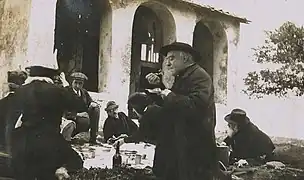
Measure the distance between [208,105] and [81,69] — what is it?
0.93 meters

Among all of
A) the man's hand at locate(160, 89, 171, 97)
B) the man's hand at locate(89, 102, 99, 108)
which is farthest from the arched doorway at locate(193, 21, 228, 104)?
the man's hand at locate(89, 102, 99, 108)

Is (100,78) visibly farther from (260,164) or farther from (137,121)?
(260,164)

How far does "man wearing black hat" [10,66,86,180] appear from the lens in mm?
3650

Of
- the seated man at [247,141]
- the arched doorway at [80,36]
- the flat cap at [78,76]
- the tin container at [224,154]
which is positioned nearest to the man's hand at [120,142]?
the arched doorway at [80,36]

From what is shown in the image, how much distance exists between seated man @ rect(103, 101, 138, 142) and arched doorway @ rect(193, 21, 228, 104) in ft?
2.21

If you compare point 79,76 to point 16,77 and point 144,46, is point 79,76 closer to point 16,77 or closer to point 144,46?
point 16,77

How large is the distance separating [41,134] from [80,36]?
74 centimetres

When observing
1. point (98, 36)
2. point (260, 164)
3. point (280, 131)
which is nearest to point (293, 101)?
point (280, 131)

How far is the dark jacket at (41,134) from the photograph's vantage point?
12.0 ft

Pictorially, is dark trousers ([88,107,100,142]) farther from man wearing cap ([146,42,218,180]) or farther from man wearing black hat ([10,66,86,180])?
man wearing cap ([146,42,218,180])

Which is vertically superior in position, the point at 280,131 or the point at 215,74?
the point at 215,74

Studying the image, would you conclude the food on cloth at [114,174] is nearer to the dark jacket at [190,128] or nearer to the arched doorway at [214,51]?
the dark jacket at [190,128]

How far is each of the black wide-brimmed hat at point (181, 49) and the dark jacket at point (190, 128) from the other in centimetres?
11

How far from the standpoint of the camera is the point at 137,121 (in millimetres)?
3980
